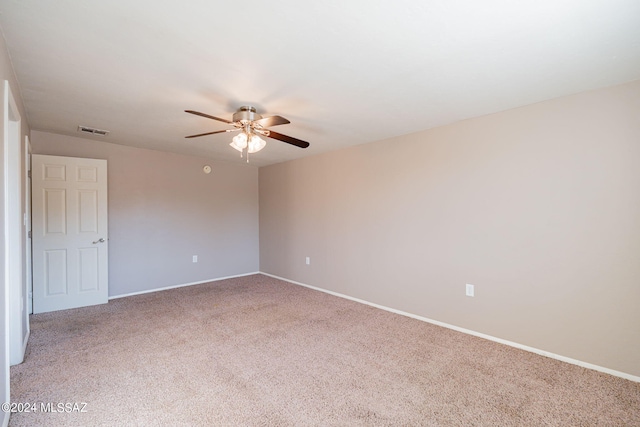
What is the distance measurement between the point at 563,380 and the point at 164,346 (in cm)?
335

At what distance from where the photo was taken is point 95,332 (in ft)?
10.1

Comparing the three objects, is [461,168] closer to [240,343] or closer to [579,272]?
[579,272]

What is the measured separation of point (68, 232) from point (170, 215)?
1.34m

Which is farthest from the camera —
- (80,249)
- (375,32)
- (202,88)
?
(80,249)

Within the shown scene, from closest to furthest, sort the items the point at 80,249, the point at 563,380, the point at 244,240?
the point at 563,380 < the point at 80,249 < the point at 244,240

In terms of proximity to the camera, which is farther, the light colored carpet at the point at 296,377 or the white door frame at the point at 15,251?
the white door frame at the point at 15,251

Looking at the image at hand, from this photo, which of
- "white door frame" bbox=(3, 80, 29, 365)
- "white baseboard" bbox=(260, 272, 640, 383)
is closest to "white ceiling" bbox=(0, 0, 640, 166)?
"white door frame" bbox=(3, 80, 29, 365)

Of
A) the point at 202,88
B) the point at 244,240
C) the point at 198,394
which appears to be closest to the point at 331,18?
the point at 202,88

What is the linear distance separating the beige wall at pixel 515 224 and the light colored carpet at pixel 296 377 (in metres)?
0.33

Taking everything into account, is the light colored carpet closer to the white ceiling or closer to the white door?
the white door

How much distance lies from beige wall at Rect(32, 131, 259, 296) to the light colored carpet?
1.22 m

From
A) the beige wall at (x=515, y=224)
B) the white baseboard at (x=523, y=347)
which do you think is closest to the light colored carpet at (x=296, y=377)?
the white baseboard at (x=523, y=347)

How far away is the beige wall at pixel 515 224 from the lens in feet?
7.48

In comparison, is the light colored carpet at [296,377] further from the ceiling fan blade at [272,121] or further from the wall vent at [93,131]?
the wall vent at [93,131]
